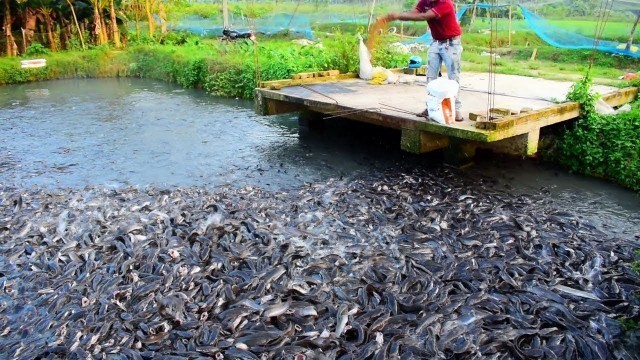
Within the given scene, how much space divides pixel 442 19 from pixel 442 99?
1187mm

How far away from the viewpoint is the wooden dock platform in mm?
8164

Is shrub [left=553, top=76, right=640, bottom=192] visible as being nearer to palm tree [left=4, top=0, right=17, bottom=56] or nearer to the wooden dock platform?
the wooden dock platform

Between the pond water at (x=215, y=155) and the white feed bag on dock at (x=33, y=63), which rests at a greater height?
the white feed bag on dock at (x=33, y=63)

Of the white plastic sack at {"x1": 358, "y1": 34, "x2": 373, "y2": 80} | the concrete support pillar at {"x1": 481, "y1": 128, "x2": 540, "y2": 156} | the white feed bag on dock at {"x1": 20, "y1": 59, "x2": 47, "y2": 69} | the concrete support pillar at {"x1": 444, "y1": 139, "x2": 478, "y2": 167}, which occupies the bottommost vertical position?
the concrete support pillar at {"x1": 444, "y1": 139, "x2": 478, "y2": 167}

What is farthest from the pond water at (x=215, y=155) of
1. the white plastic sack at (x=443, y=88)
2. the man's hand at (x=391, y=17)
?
the man's hand at (x=391, y=17)

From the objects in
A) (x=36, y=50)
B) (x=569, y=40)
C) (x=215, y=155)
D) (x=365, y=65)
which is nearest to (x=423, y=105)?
(x=365, y=65)

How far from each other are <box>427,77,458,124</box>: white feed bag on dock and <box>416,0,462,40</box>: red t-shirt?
70cm

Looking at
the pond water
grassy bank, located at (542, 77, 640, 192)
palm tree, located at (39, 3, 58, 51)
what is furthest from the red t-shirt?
palm tree, located at (39, 3, 58, 51)

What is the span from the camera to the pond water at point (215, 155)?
29.4ft

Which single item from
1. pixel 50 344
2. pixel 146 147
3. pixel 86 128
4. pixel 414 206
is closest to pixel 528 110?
pixel 414 206

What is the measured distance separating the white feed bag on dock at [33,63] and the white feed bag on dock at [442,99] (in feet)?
62.2

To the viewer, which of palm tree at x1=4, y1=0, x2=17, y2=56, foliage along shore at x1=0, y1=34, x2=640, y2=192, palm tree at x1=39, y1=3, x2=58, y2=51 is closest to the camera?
foliage along shore at x1=0, y1=34, x2=640, y2=192

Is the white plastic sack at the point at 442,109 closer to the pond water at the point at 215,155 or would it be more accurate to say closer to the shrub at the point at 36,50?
the pond water at the point at 215,155

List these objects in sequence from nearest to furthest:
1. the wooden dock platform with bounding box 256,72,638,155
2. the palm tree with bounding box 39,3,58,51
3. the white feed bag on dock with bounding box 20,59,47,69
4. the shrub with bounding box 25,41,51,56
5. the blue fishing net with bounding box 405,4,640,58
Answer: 1. the wooden dock platform with bounding box 256,72,638,155
2. the blue fishing net with bounding box 405,4,640,58
3. the white feed bag on dock with bounding box 20,59,47,69
4. the shrub with bounding box 25,41,51,56
5. the palm tree with bounding box 39,3,58,51
